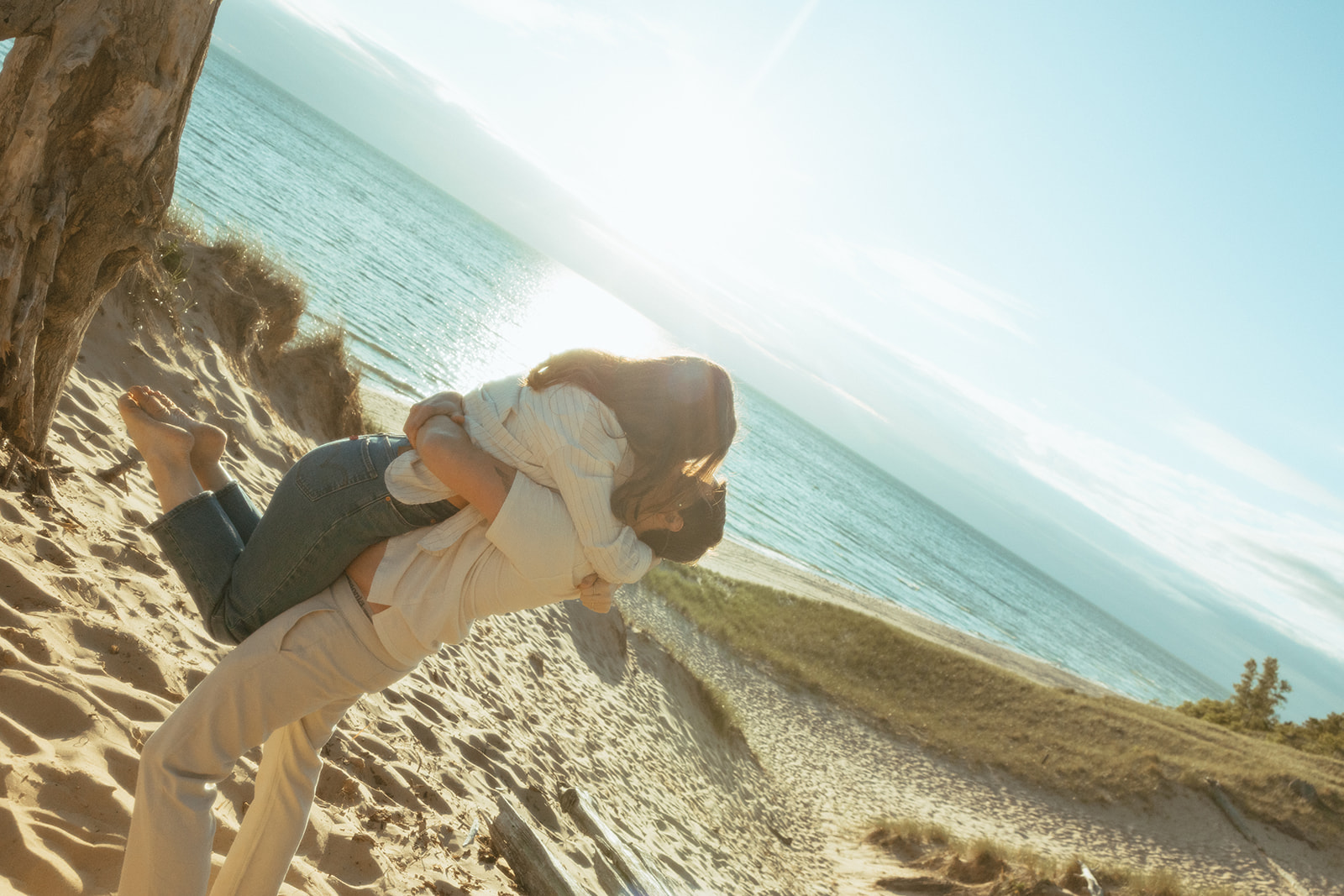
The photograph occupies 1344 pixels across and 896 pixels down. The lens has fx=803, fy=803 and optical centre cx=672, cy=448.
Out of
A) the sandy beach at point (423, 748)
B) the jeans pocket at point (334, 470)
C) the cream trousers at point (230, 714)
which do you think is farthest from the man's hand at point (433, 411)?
the sandy beach at point (423, 748)

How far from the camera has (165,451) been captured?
2260 millimetres

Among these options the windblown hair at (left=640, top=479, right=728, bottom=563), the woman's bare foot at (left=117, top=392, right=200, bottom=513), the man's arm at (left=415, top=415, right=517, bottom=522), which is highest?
the windblown hair at (left=640, top=479, right=728, bottom=563)

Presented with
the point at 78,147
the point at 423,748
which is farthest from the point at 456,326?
the point at 78,147

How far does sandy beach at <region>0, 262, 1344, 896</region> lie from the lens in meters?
2.90

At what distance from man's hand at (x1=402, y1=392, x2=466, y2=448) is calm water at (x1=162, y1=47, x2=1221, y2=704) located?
0.52 m

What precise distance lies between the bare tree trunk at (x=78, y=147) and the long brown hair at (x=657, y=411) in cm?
262

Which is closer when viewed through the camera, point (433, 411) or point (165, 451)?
point (433, 411)

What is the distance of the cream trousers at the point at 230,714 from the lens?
1952 millimetres

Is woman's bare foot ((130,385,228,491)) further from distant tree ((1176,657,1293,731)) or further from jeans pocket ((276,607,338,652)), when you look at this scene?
distant tree ((1176,657,1293,731))

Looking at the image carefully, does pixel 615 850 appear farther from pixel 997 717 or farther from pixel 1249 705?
pixel 1249 705

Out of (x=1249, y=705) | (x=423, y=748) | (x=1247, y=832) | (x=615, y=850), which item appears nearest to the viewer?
(x=423, y=748)

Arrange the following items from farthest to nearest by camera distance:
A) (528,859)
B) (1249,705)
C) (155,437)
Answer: (1249,705) < (528,859) < (155,437)

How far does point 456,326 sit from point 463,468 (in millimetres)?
36199

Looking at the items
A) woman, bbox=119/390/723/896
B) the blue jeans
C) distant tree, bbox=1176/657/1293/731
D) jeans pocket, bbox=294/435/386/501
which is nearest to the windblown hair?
woman, bbox=119/390/723/896
